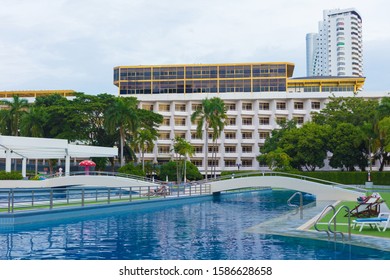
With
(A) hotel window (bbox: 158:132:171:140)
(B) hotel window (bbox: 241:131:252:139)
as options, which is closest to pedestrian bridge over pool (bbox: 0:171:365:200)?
(A) hotel window (bbox: 158:132:171:140)

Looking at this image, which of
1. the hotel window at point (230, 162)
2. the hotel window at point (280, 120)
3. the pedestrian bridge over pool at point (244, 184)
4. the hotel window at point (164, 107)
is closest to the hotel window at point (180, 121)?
the hotel window at point (164, 107)

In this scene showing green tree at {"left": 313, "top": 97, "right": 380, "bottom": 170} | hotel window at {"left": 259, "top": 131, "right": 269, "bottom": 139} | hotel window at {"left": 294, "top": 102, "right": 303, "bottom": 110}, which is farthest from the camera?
hotel window at {"left": 294, "top": 102, "right": 303, "bottom": 110}

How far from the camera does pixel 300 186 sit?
3919cm

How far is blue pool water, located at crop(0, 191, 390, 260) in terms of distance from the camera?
1281cm

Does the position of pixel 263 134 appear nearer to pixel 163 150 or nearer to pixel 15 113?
pixel 163 150

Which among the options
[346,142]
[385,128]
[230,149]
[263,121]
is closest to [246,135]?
[230,149]

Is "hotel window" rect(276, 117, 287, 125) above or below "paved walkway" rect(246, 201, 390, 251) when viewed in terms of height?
above

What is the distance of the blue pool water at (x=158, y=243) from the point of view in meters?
12.8

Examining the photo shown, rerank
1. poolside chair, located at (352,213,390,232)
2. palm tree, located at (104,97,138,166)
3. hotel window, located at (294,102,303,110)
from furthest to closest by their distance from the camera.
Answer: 1. hotel window, located at (294,102,303,110)
2. palm tree, located at (104,97,138,166)
3. poolside chair, located at (352,213,390,232)

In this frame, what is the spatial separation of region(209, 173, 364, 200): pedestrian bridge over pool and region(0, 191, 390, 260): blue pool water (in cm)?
1668

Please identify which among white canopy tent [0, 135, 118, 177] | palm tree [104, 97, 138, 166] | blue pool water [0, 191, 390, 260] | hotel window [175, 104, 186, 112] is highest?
hotel window [175, 104, 186, 112]

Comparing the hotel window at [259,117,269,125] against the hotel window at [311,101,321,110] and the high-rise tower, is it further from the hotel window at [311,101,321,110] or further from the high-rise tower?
the high-rise tower

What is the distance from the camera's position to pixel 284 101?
8506 centimetres
